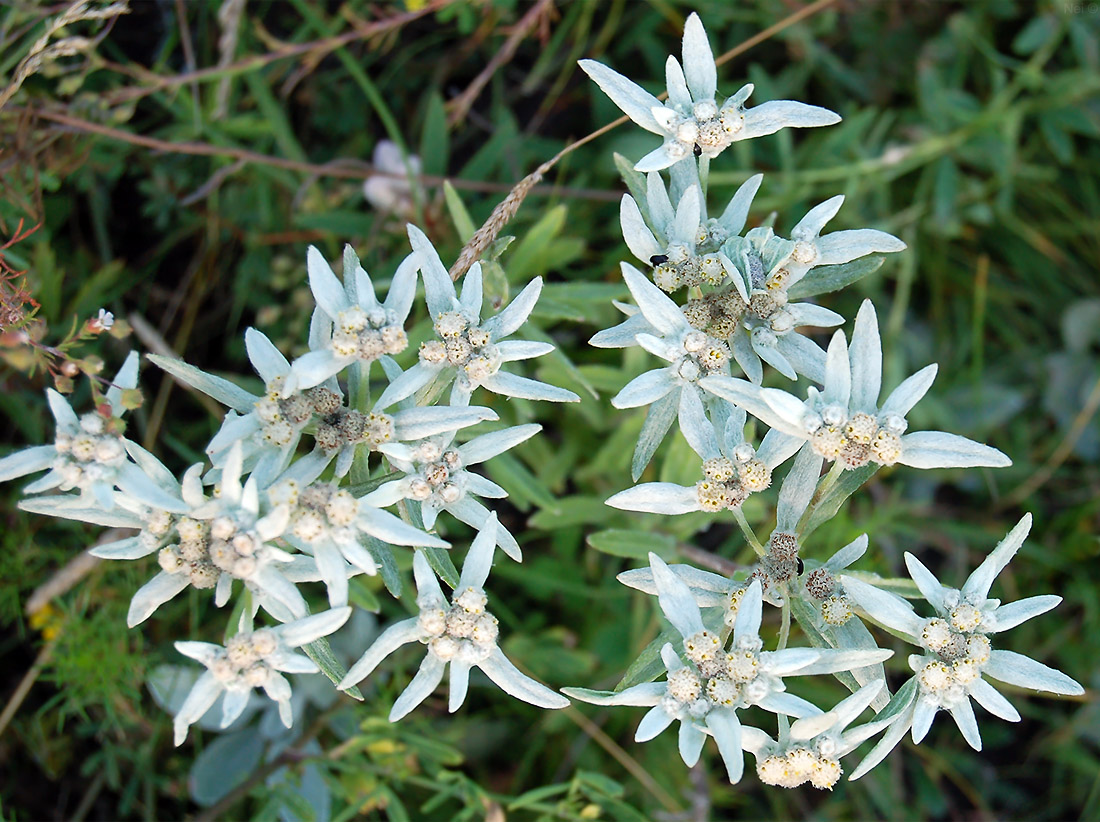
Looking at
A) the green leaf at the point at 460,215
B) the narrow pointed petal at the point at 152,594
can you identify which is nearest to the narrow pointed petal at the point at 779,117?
the green leaf at the point at 460,215

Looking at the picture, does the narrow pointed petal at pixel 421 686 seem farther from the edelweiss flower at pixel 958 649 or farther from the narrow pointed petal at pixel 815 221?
the narrow pointed petal at pixel 815 221

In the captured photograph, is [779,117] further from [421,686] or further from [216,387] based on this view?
[421,686]

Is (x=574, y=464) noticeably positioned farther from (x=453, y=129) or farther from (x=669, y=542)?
(x=453, y=129)

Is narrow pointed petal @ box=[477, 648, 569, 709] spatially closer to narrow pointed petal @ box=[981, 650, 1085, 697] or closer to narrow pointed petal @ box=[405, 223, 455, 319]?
narrow pointed petal @ box=[405, 223, 455, 319]

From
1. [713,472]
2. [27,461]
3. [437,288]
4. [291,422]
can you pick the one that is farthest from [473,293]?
[27,461]

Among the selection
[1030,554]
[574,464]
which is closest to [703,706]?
[574,464]

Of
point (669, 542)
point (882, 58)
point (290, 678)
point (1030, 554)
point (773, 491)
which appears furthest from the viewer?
point (882, 58)
